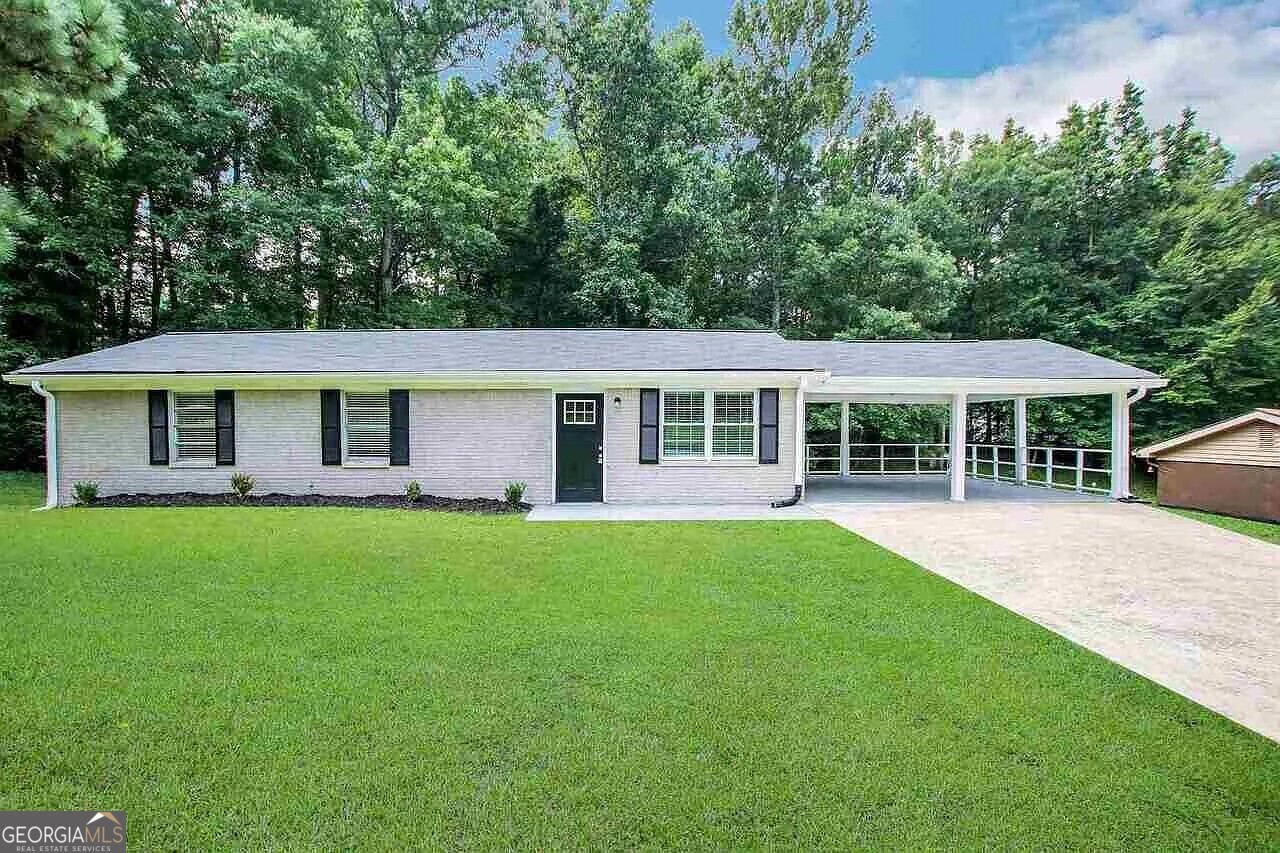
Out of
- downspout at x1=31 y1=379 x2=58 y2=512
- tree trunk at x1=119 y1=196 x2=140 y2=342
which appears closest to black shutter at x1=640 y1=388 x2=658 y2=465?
downspout at x1=31 y1=379 x2=58 y2=512

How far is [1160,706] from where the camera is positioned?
3.28m

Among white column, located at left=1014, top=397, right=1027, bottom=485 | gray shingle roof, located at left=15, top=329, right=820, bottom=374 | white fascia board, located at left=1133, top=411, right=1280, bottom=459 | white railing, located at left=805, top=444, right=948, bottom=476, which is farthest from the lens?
white railing, located at left=805, top=444, right=948, bottom=476

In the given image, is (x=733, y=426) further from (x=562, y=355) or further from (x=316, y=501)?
(x=316, y=501)

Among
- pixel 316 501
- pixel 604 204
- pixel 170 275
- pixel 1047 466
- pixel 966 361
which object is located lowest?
pixel 316 501

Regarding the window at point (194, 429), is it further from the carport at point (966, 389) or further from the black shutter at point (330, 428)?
the carport at point (966, 389)

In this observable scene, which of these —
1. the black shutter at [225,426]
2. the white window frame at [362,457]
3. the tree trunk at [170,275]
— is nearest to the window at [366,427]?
the white window frame at [362,457]

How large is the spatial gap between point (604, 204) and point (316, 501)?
47.0 feet

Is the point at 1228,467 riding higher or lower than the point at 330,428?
lower

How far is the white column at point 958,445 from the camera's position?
37.4 ft

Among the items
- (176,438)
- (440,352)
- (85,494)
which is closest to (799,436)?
(440,352)

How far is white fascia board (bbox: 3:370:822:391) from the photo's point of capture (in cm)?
1024

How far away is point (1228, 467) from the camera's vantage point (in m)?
9.67

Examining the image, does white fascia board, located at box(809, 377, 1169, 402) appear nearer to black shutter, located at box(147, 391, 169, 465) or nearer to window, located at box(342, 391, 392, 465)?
window, located at box(342, 391, 392, 465)

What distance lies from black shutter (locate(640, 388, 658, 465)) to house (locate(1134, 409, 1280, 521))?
879cm
